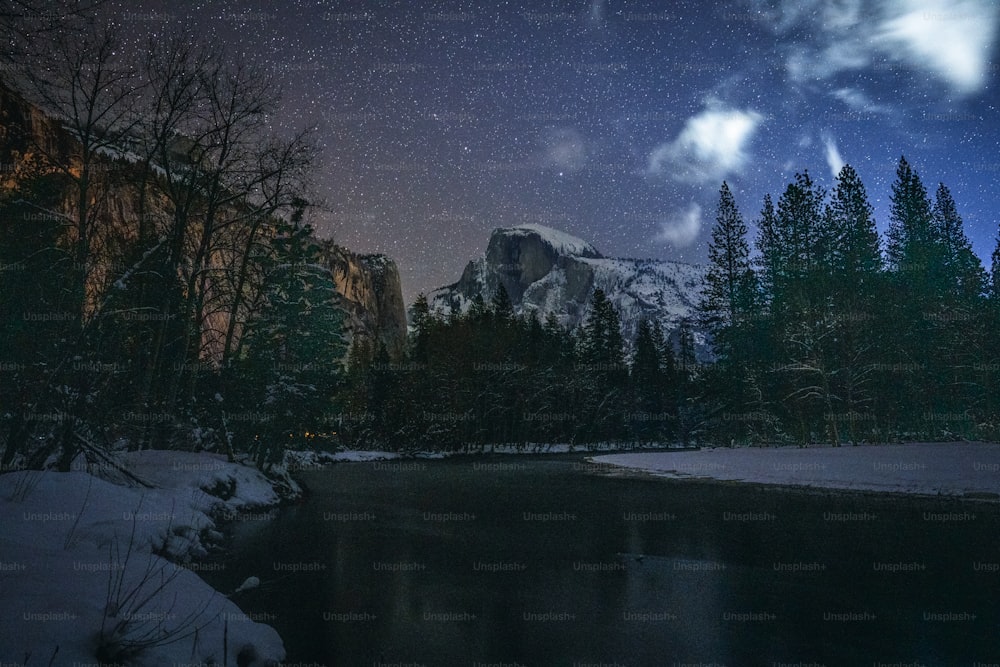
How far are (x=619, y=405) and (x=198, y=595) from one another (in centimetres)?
7077

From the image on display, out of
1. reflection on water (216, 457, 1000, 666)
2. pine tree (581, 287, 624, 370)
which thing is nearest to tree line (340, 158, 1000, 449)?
pine tree (581, 287, 624, 370)

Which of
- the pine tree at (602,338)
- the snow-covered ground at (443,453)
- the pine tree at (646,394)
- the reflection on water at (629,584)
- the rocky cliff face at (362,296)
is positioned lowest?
the snow-covered ground at (443,453)

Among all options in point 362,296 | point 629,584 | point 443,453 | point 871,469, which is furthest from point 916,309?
point 362,296

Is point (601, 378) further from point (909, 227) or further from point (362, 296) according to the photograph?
point (362, 296)

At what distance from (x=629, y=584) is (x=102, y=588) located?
8191 mm

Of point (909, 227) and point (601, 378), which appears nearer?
point (909, 227)

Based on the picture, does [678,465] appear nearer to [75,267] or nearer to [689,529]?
[689,529]

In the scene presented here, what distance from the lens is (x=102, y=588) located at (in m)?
5.21

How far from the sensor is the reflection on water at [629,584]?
6.99 m

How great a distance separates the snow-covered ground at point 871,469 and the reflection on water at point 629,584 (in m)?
1.25

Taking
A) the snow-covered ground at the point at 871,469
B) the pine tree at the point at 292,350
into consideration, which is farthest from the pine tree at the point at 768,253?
the pine tree at the point at 292,350

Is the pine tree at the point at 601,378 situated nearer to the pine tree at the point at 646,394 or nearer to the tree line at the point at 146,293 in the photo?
the pine tree at the point at 646,394

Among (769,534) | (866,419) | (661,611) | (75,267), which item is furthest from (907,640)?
(866,419)

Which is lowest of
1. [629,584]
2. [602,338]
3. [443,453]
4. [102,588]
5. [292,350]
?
[443,453]
